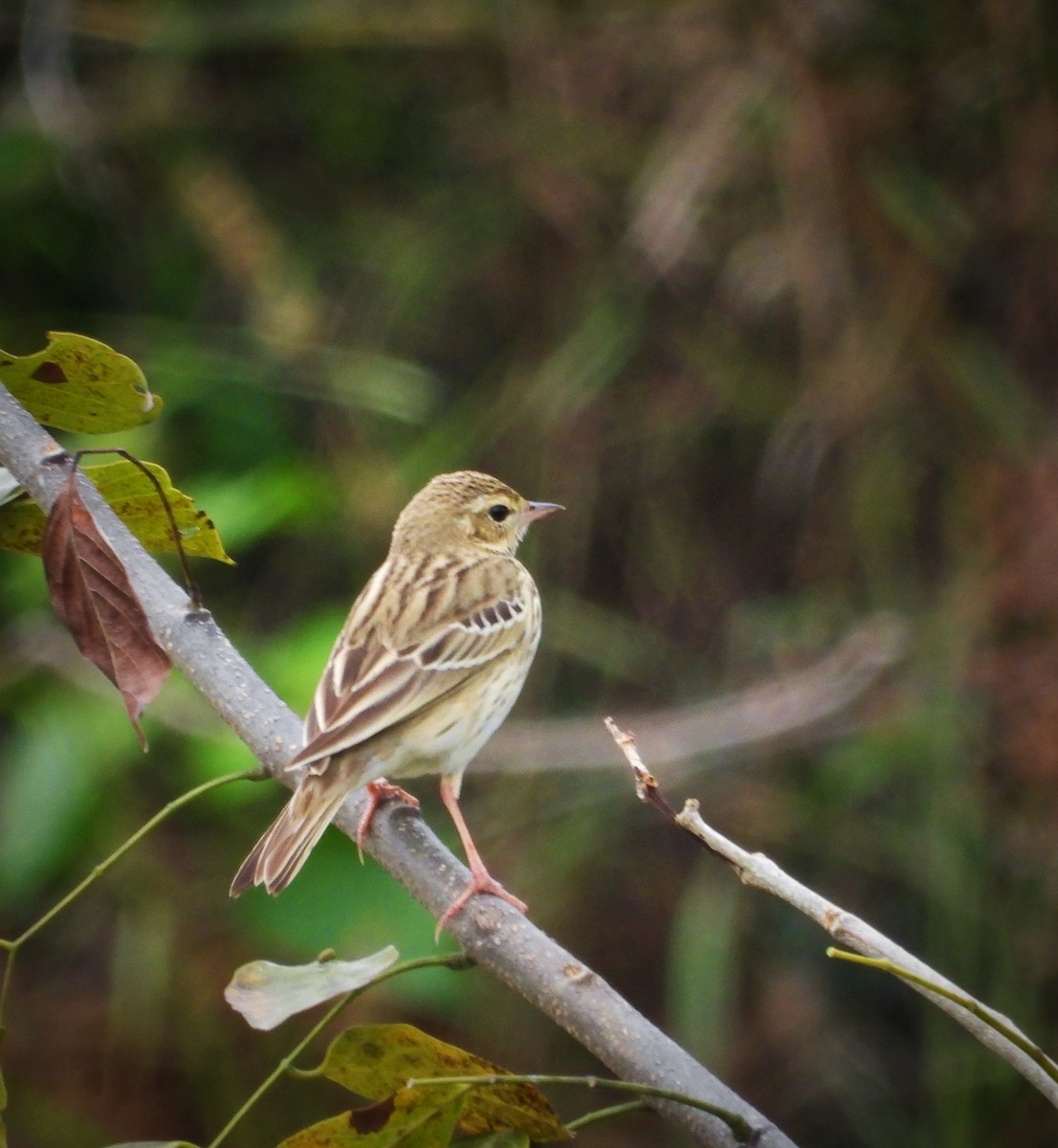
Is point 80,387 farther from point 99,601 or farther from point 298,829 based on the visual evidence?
point 298,829

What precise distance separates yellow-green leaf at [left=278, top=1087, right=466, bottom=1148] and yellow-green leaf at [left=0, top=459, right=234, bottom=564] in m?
0.86

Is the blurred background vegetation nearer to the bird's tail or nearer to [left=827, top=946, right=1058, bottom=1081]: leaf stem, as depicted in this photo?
the bird's tail

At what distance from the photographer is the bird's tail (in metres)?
2.77

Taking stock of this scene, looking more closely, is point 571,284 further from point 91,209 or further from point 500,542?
point 500,542

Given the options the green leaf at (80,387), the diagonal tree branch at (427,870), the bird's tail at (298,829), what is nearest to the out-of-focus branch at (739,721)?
the bird's tail at (298,829)

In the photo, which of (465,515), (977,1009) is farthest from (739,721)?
(977,1009)

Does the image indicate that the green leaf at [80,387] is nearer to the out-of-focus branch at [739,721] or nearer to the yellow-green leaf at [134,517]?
the yellow-green leaf at [134,517]

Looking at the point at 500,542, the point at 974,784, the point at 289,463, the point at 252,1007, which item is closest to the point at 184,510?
the point at 252,1007

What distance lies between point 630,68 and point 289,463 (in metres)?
2.43

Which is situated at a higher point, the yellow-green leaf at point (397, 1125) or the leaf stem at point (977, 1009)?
the leaf stem at point (977, 1009)

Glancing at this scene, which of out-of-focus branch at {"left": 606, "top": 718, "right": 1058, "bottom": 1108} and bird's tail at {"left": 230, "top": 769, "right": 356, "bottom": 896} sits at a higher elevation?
out-of-focus branch at {"left": 606, "top": 718, "right": 1058, "bottom": 1108}

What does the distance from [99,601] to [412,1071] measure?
68 centimetres

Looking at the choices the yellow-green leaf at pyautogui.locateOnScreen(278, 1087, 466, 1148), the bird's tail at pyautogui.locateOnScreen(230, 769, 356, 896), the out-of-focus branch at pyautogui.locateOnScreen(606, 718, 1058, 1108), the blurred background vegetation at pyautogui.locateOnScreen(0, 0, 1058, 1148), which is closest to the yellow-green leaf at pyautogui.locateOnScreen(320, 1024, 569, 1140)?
the yellow-green leaf at pyautogui.locateOnScreen(278, 1087, 466, 1148)

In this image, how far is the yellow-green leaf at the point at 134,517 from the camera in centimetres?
234
